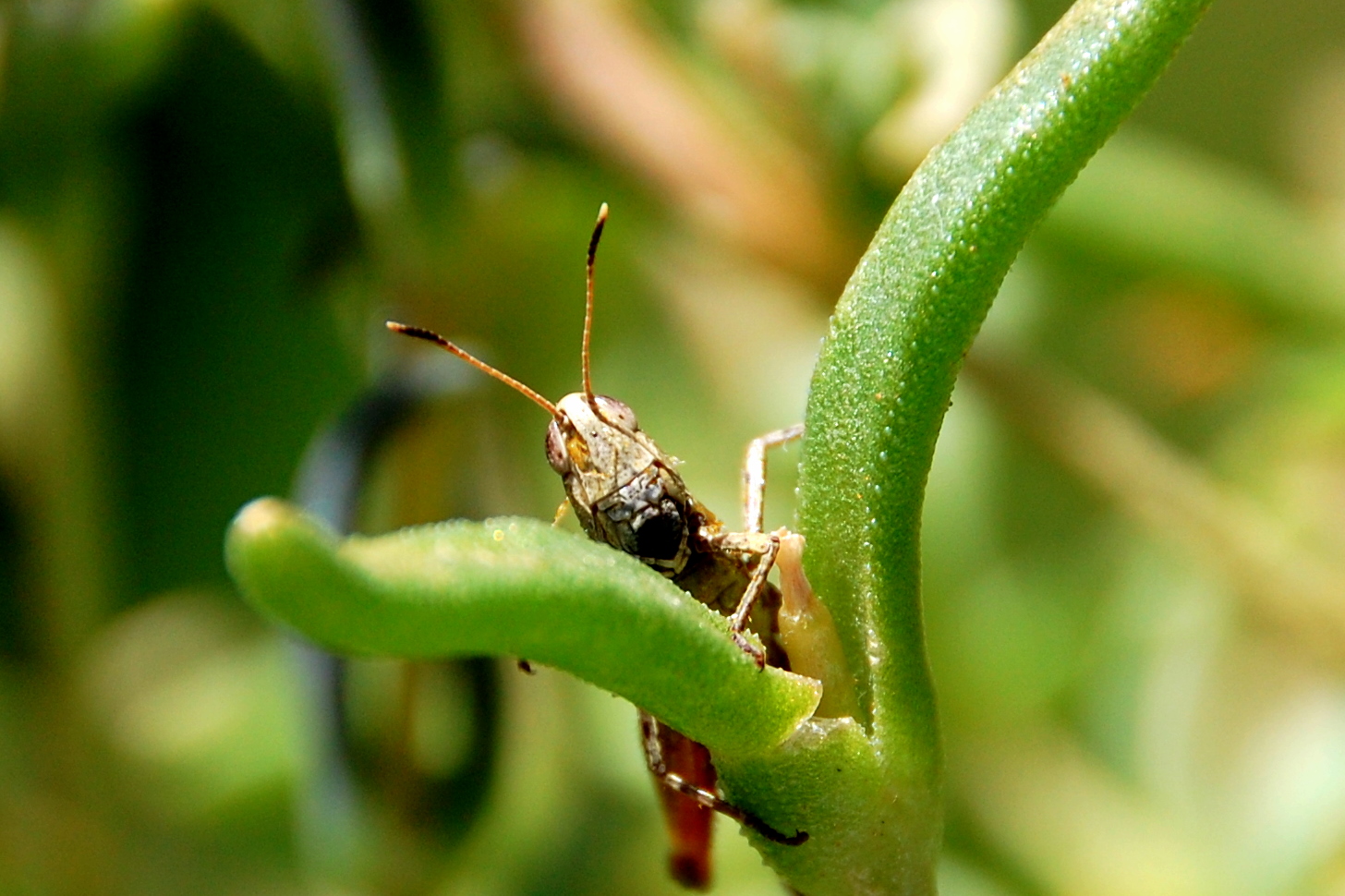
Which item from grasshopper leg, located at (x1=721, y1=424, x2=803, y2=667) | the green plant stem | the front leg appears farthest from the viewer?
grasshopper leg, located at (x1=721, y1=424, x2=803, y2=667)

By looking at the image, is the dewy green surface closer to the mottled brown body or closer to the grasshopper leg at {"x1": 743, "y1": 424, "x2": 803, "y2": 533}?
the mottled brown body

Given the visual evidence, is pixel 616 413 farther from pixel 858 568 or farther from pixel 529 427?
pixel 529 427

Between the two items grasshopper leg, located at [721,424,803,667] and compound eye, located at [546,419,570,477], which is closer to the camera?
grasshopper leg, located at [721,424,803,667]

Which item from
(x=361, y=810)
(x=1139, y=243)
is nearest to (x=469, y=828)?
(x=361, y=810)

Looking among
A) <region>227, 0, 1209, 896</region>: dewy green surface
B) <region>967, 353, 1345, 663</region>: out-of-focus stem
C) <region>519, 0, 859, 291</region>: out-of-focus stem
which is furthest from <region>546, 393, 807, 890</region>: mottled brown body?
<region>967, 353, 1345, 663</region>: out-of-focus stem

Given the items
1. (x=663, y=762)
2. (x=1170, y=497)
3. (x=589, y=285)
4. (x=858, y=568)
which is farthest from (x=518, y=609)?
(x=1170, y=497)

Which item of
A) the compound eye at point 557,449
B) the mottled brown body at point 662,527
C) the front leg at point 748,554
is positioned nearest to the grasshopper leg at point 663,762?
the mottled brown body at point 662,527

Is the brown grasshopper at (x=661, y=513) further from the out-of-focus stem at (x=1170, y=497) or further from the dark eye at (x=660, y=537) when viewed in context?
the out-of-focus stem at (x=1170, y=497)
